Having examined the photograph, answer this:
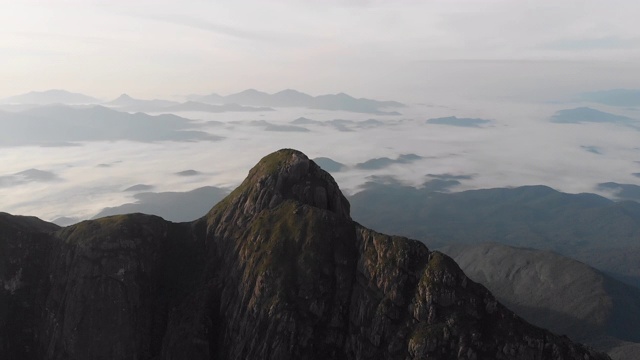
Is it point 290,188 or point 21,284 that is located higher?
point 290,188

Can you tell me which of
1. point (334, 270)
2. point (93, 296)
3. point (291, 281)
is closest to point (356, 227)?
point (334, 270)

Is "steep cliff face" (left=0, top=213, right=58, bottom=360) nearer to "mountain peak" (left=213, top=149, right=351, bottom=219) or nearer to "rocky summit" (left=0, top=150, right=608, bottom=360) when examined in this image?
"rocky summit" (left=0, top=150, right=608, bottom=360)

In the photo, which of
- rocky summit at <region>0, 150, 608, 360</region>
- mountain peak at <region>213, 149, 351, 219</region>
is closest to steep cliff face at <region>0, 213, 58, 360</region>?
rocky summit at <region>0, 150, 608, 360</region>

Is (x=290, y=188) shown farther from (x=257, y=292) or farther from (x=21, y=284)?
(x=21, y=284)

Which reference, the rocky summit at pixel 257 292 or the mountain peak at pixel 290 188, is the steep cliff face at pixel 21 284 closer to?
the rocky summit at pixel 257 292

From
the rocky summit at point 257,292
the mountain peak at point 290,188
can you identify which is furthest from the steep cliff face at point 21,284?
the mountain peak at point 290,188

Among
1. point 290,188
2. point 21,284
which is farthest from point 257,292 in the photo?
point 21,284
